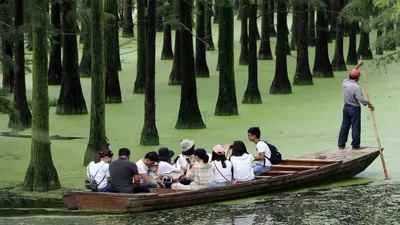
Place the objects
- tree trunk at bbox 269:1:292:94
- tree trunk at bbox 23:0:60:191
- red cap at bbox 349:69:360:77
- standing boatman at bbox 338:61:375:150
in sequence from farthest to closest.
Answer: tree trunk at bbox 269:1:292:94 → red cap at bbox 349:69:360:77 → standing boatman at bbox 338:61:375:150 → tree trunk at bbox 23:0:60:191

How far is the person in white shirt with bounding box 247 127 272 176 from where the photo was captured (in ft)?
60.9

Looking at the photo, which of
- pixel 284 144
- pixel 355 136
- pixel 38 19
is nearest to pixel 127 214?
pixel 38 19

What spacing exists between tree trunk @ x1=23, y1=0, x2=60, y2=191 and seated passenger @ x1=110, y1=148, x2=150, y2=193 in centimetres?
289

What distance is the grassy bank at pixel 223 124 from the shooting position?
22.8 m

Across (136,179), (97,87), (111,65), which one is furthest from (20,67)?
(136,179)

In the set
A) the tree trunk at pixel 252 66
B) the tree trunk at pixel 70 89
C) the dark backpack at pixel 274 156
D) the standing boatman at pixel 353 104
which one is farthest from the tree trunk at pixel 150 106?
the tree trunk at pixel 252 66

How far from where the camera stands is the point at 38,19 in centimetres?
1928

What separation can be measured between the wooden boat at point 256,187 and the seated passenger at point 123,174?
341 millimetres

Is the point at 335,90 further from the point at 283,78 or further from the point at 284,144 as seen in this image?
the point at 284,144

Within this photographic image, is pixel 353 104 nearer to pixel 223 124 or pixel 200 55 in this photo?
pixel 223 124

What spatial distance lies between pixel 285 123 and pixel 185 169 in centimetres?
1162

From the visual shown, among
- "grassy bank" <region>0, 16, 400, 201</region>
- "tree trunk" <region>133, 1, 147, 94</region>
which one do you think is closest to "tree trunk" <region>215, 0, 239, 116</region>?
"grassy bank" <region>0, 16, 400, 201</region>

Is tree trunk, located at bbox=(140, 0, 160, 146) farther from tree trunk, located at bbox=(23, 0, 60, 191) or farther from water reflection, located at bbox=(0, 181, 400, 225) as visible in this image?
water reflection, located at bbox=(0, 181, 400, 225)

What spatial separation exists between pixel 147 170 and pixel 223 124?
11728 millimetres
